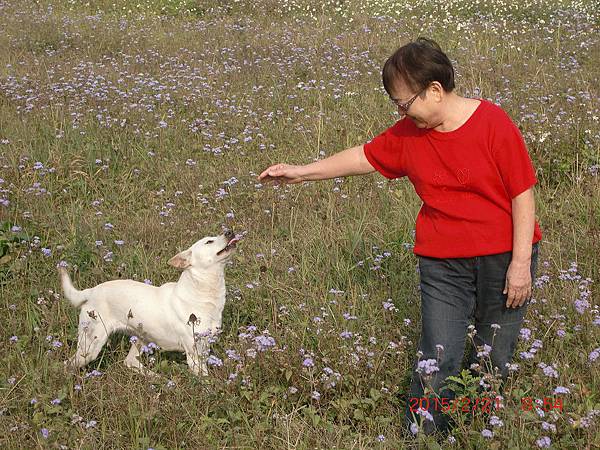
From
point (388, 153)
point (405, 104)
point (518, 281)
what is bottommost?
point (518, 281)

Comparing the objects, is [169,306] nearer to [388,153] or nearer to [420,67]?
[388,153]

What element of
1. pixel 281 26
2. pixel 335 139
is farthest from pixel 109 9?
pixel 335 139

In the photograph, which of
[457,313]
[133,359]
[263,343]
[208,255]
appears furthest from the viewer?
[133,359]

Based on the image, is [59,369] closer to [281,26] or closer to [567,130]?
[567,130]

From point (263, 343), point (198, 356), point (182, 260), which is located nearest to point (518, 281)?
point (263, 343)

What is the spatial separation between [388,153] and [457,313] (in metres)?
0.90

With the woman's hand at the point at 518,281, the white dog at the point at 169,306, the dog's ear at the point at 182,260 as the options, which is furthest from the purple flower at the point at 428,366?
the dog's ear at the point at 182,260

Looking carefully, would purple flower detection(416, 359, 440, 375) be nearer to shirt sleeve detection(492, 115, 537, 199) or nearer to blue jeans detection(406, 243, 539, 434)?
blue jeans detection(406, 243, 539, 434)

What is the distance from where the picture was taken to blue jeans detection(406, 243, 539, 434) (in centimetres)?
360

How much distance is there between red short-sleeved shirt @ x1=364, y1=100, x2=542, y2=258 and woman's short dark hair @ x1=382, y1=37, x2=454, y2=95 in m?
0.25

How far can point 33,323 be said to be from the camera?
15.5 ft

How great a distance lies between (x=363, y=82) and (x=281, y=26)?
4188 mm

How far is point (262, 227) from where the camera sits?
235 inches
